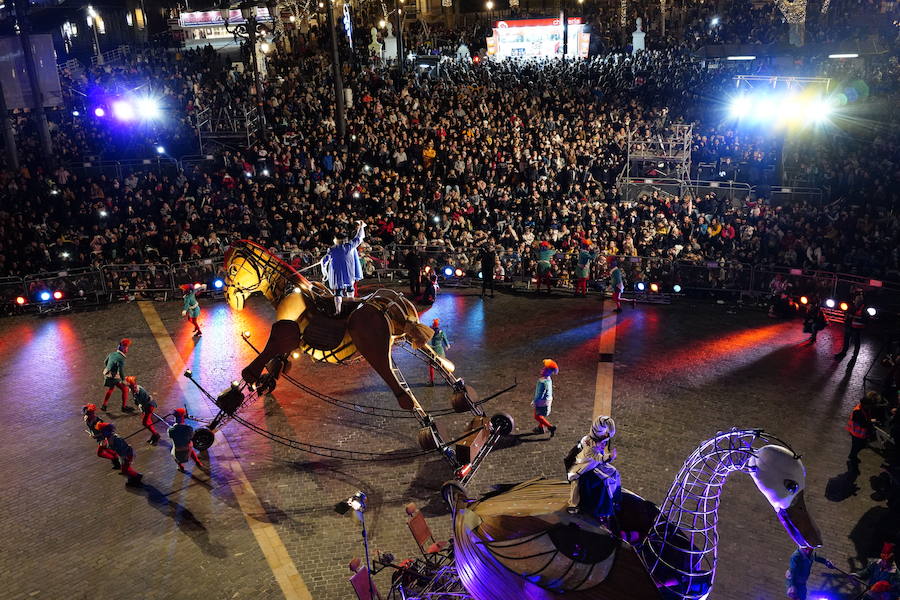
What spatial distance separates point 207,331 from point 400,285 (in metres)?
6.17

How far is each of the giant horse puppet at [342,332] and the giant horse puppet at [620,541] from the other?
4.99 metres

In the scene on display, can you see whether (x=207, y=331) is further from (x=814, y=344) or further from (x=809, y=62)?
(x=809, y=62)

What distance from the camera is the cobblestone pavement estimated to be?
10141mm

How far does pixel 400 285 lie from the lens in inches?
896

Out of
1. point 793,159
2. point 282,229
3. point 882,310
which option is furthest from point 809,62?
point 282,229

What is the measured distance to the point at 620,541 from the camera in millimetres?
6832

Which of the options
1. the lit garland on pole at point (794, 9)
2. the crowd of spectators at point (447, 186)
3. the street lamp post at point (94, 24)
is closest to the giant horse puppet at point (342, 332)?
the crowd of spectators at point (447, 186)

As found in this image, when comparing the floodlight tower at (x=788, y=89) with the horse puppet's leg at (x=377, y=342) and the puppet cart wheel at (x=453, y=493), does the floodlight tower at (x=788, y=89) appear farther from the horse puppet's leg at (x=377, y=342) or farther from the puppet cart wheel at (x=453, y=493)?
the puppet cart wheel at (x=453, y=493)

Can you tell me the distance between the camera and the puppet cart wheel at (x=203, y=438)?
1283 centimetres

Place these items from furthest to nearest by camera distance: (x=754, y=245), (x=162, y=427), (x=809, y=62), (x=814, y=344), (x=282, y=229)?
(x=809, y=62) → (x=282, y=229) → (x=754, y=245) → (x=814, y=344) → (x=162, y=427)

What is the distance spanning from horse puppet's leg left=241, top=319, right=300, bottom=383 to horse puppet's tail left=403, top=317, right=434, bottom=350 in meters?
1.96

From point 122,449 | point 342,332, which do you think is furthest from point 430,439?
point 122,449

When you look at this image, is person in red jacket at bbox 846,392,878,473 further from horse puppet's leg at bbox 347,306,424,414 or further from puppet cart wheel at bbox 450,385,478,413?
horse puppet's leg at bbox 347,306,424,414

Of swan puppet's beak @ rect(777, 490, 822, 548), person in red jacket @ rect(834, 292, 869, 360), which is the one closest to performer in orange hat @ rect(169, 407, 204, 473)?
swan puppet's beak @ rect(777, 490, 822, 548)
